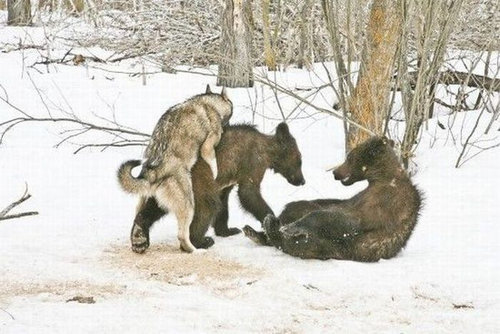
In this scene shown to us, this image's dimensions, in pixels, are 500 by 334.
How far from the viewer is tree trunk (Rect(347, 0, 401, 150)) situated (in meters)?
9.69

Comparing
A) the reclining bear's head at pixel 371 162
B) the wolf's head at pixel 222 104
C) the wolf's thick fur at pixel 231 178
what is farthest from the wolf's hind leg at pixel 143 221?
the reclining bear's head at pixel 371 162

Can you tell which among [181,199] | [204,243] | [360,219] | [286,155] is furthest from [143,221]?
[360,219]

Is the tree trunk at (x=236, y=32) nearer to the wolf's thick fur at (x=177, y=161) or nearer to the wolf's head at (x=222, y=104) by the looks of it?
the wolf's head at (x=222, y=104)

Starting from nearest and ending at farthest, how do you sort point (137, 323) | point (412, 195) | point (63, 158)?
point (137, 323), point (412, 195), point (63, 158)

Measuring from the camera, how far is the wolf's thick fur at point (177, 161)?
6754 millimetres

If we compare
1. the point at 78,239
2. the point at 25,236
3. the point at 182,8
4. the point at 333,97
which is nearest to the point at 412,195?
the point at 78,239

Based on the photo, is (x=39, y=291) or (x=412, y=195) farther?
(x=412, y=195)

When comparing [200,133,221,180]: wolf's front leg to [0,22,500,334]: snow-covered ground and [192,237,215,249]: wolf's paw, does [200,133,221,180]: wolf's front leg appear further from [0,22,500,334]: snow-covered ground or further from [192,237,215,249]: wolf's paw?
[0,22,500,334]: snow-covered ground

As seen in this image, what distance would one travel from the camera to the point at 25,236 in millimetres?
7242

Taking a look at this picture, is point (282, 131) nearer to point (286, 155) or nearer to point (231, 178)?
point (286, 155)

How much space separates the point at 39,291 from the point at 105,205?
3384 mm

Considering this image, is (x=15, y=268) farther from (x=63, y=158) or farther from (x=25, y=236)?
(x=63, y=158)

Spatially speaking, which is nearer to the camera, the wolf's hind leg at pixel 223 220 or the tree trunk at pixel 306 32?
the wolf's hind leg at pixel 223 220

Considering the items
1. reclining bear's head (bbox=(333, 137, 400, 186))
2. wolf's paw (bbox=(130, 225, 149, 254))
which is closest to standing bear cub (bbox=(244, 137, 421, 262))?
reclining bear's head (bbox=(333, 137, 400, 186))
